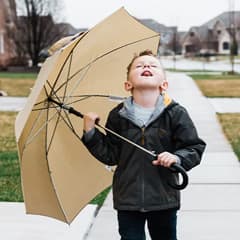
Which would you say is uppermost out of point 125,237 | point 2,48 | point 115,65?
point 115,65

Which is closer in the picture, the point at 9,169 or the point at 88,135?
the point at 88,135

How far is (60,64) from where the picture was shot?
3680 mm

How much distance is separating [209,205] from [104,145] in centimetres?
294

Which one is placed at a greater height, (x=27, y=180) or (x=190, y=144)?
(x=190, y=144)

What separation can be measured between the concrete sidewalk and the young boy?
5.89 feet

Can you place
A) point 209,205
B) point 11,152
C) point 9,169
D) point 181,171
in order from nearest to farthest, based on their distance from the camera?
point 181,171
point 209,205
point 9,169
point 11,152

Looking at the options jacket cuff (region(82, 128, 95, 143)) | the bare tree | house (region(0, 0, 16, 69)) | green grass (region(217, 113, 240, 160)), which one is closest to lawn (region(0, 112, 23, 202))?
green grass (region(217, 113, 240, 160))

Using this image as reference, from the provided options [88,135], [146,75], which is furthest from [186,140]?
[88,135]

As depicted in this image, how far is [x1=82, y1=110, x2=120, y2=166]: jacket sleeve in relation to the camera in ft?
11.5

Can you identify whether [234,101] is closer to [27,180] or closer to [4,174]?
[4,174]

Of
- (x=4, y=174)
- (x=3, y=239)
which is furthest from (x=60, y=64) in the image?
(x=4, y=174)

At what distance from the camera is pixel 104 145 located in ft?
11.7

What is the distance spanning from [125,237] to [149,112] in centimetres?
71

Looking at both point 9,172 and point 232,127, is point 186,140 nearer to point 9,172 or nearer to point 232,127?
point 9,172
